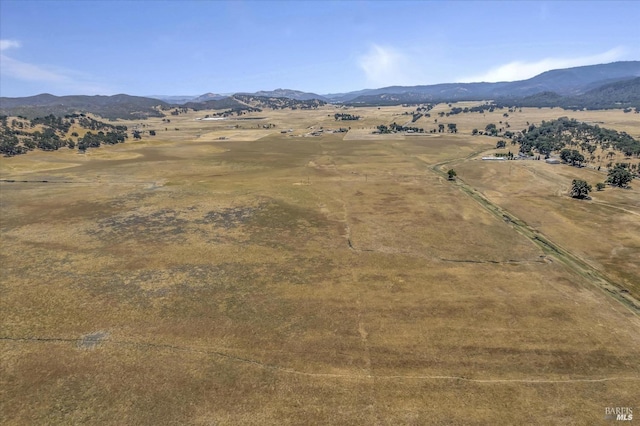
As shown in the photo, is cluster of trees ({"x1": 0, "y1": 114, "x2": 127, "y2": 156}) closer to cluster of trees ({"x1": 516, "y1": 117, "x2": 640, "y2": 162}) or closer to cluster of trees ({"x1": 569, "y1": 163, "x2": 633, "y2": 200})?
cluster of trees ({"x1": 569, "y1": 163, "x2": 633, "y2": 200})

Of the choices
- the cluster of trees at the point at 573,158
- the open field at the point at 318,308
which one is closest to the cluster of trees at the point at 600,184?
the open field at the point at 318,308

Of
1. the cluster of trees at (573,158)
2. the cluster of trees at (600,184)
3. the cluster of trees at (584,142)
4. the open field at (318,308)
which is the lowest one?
the open field at (318,308)

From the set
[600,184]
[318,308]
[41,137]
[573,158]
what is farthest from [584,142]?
[41,137]

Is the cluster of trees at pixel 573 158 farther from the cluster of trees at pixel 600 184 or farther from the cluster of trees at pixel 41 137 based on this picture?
the cluster of trees at pixel 41 137

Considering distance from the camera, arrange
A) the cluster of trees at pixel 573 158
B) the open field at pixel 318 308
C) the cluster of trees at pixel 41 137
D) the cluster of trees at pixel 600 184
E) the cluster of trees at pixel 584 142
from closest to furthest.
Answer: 1. the open field at pixel 318 308
2. the cluster of trees at pixel 600 184
3. the cluster of trees at pixel 573 158
4. the cluster of trees at pixel 584 142
5. the cluster of trees at pixel 41 137

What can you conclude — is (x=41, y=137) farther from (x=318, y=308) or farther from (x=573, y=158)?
(x=573, y=158)

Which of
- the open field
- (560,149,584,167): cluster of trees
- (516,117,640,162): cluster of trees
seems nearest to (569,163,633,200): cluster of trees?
the open field

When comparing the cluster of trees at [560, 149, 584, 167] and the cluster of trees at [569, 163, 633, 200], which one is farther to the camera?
the cluster of trees at [560, 149, 584, 167]

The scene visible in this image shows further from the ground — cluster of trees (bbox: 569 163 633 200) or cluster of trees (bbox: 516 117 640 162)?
cluster of trees (bbox: 516 117 640 162)

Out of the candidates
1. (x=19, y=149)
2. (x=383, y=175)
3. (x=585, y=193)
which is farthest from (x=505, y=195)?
(x=19, y=149)
